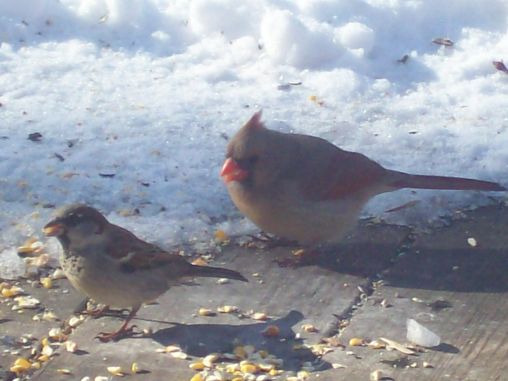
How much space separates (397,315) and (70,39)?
3.23 meters

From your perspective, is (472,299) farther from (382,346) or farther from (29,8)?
(29,8)

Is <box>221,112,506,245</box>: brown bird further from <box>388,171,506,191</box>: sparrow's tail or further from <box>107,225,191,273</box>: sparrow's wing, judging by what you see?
<box>107,225,191,273</box>: sparrow's wing

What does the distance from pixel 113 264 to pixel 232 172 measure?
2.72 ft

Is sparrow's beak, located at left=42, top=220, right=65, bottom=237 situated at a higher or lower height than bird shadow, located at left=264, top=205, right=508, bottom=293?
higher

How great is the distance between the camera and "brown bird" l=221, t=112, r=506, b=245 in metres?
5.46

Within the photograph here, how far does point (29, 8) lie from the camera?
748 centimetres

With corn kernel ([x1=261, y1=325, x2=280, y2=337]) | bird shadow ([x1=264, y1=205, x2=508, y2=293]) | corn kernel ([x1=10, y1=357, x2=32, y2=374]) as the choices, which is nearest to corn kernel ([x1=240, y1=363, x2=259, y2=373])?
corn kernel ([x1=261, y1=325, x2=280, y2=337])

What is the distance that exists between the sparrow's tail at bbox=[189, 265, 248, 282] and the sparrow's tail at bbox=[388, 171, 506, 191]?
3.43 ft

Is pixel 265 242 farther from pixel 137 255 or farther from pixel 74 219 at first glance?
pixel 74 219

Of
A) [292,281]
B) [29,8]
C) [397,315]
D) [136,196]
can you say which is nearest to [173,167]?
[136,196]

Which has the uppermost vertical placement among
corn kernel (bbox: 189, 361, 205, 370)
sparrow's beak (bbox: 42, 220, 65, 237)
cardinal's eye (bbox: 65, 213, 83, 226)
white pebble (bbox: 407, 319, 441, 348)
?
cardinal's eye (bbox: 65, 213, 83, 226)

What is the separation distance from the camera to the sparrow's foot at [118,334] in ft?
15.4

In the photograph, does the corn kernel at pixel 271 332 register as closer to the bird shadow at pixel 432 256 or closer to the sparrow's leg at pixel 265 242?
the bird shadow at pixel 432 256

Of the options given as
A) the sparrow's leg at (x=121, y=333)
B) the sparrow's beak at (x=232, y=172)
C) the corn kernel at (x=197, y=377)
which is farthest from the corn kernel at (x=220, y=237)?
the corn kernel at (x=197, y=377)
